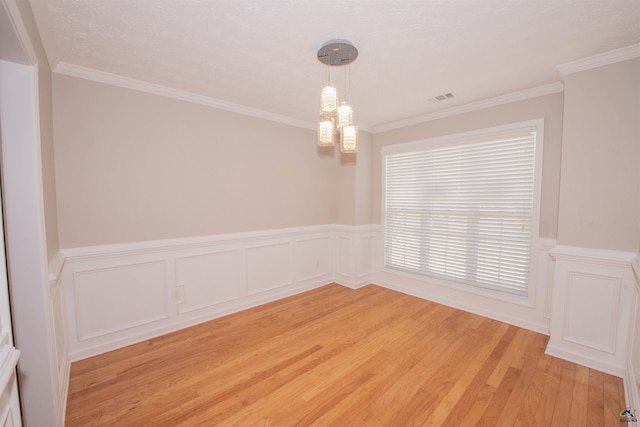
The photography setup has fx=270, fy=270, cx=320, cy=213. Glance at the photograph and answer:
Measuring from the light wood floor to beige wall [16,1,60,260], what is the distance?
1188 mm

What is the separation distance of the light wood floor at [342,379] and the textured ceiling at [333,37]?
8.55 ft

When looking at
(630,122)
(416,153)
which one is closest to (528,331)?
(630,122)

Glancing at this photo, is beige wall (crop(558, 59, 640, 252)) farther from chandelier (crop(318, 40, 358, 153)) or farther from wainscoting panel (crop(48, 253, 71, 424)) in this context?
wainscoting panel (crop(48, 253, 71, 424))

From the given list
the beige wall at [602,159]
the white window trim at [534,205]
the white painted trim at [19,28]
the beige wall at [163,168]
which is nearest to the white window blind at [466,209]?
Answer: the white window trim at [534,205]

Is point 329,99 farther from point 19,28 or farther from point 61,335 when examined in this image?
point 61,335

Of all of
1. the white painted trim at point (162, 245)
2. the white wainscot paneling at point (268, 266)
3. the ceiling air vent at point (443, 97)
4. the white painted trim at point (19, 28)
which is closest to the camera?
the white painted trim at point (19, 28)

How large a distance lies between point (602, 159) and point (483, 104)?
1.34 metres

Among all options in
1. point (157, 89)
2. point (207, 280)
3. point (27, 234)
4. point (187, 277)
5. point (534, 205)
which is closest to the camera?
point (27, 234)

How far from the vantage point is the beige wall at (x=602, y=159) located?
2143mm

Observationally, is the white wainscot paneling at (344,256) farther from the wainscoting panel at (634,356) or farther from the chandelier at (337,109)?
the wainscoting panel at (634,356)

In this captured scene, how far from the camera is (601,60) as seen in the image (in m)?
2.21

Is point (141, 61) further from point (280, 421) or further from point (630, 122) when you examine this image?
point (630, 122)

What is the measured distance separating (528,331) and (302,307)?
2593 mm

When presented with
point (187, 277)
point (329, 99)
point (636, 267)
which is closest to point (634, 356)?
point (636, 267)
